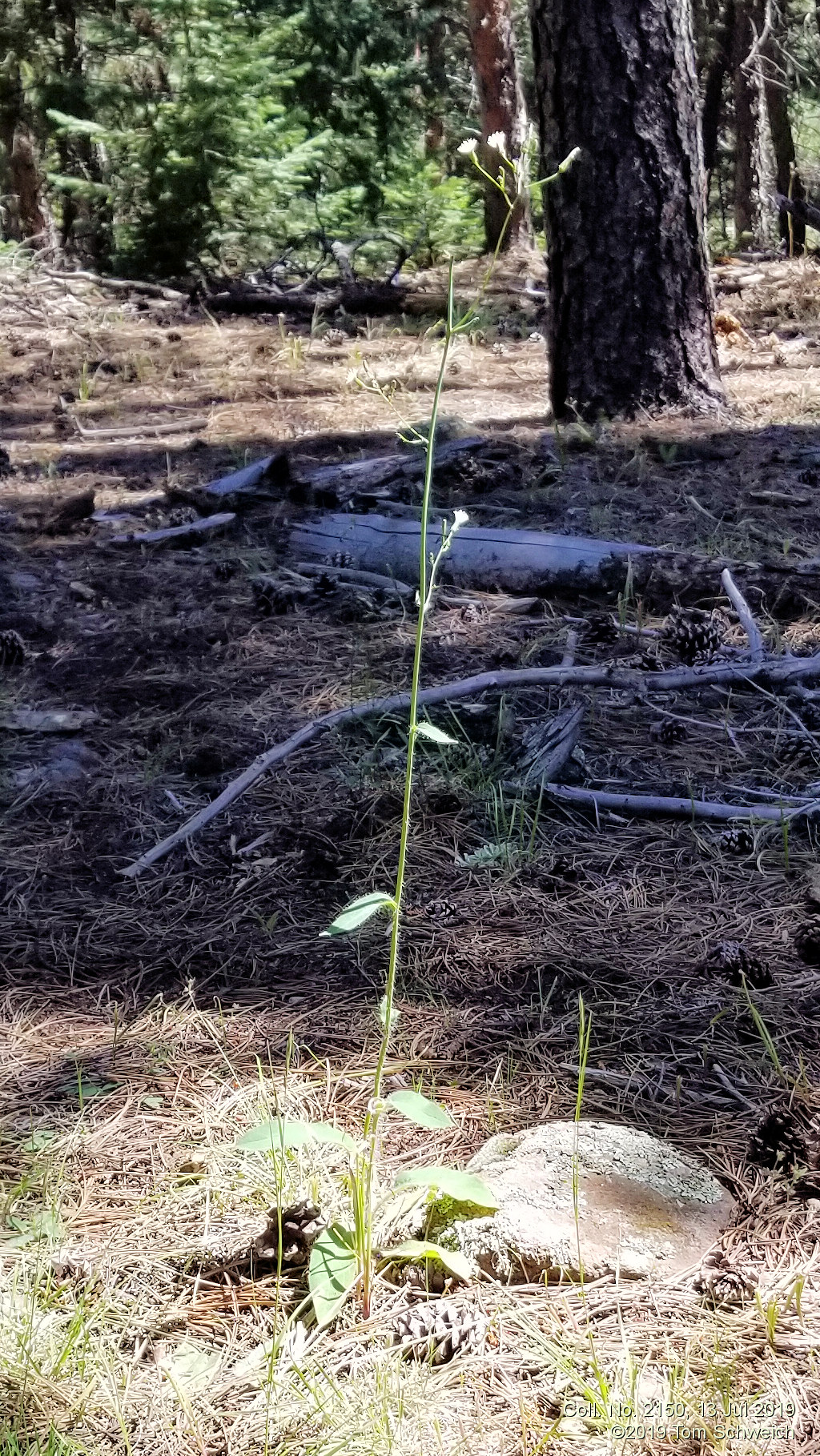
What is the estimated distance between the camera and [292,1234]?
162cm

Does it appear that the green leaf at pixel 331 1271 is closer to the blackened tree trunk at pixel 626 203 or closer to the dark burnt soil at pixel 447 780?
the dark burnt soil at pixel 447 780

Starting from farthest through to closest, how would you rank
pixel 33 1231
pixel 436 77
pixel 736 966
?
1. pixel 436 77
2. pixel 736 966
3. pixel 33 1231

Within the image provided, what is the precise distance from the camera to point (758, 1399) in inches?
53.5

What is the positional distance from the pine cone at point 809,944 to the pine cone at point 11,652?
276 cm

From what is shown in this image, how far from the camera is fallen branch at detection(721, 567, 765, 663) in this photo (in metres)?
3.34

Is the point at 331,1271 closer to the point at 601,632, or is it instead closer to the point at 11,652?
the point at 601,632

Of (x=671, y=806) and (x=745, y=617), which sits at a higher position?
(x=745, y=617)

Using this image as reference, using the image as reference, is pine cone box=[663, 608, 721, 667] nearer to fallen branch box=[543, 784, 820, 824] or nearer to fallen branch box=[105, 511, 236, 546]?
fallen branch box=[543, 784, 820, 824]

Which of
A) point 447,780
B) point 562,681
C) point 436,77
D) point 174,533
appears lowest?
point 447,780

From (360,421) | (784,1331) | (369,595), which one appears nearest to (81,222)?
(360,421)

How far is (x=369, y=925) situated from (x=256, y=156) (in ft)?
32.8

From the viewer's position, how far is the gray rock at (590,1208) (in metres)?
1.60

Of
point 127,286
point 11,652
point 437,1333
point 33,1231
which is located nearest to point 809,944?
point 437,1333

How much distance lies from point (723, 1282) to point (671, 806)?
4.51 feet
